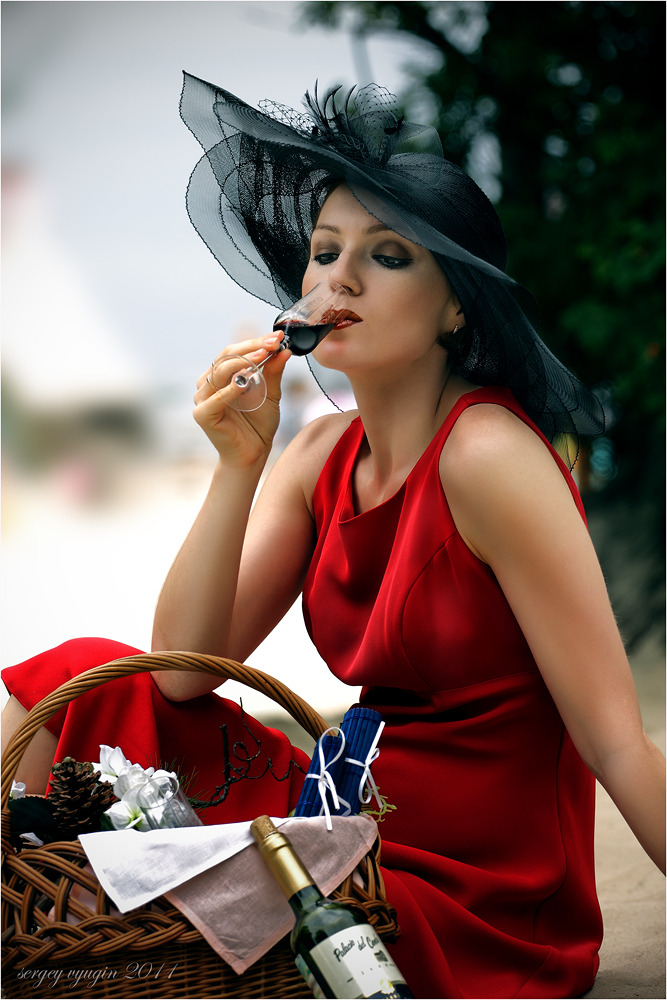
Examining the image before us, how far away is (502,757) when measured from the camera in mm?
1486

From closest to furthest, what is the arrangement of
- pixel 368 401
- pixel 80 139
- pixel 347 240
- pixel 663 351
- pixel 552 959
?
pixel 552 959
pixel 347 240
pixel 368 401
pixel 663 351
pixel 80 139

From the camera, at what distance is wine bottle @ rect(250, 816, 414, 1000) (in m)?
0.99

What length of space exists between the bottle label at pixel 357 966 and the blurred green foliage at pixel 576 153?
3.97 metres

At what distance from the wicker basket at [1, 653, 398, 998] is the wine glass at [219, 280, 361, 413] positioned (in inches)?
31.1

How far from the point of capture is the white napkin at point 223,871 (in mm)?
1059

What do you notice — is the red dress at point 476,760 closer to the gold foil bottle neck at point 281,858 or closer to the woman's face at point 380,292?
the woman's face at point 380,292

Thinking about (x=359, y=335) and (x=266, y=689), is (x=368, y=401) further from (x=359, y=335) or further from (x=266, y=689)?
(x=266, y=689)

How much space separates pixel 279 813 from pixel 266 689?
315 mm

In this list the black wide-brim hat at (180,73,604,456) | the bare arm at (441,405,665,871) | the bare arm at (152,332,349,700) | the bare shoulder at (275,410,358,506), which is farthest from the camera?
the bare shoulder at (275,410,358,506)

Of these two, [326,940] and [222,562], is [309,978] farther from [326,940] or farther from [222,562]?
[222,562]

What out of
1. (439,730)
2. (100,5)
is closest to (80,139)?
(100,5)

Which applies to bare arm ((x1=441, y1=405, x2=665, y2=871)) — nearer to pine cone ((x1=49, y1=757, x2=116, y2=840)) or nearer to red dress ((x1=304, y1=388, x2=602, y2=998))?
red dress ((x1=304, y1=388, x2=602, y2=998))

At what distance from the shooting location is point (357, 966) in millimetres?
993

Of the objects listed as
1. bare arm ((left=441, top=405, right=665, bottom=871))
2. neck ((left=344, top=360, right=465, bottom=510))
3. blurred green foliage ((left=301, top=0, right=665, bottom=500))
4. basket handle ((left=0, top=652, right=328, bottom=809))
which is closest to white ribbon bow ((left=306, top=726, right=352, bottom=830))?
basket handle ((left=0, top=652, right=328, bottom=809))
